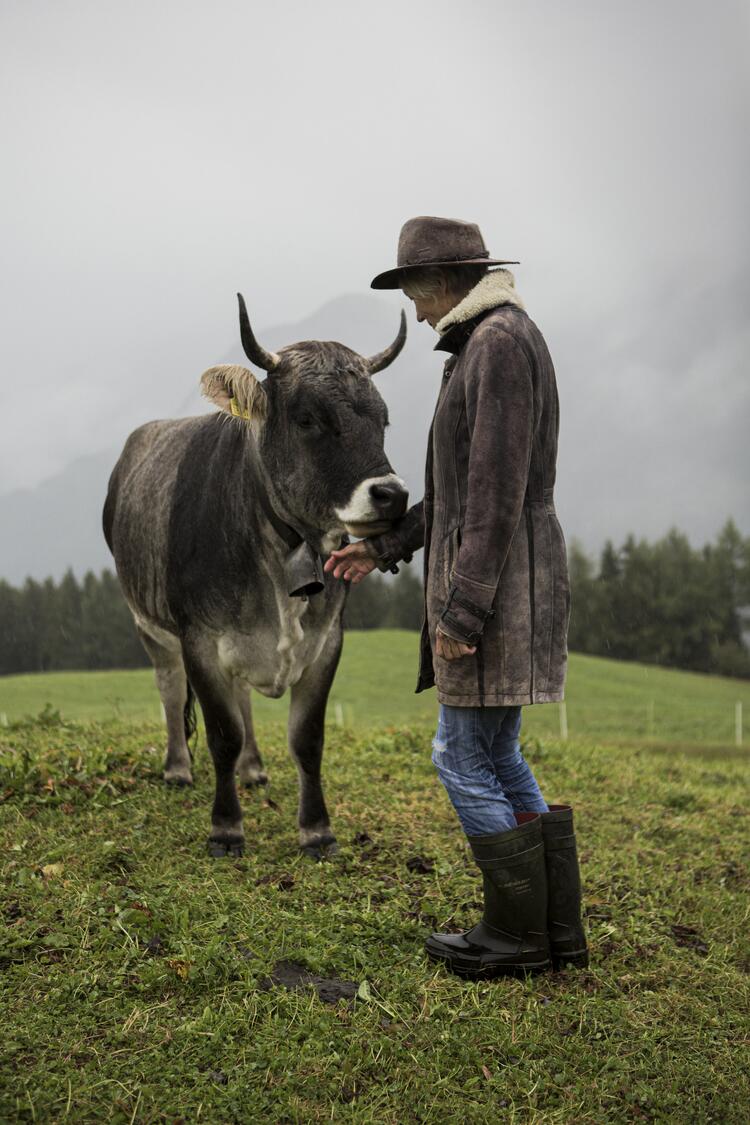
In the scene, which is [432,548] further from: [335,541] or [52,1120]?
[52,1120]

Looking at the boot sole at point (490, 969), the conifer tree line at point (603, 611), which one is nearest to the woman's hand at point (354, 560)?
the boot sole at point (490, 969)

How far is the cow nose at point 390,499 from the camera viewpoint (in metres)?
4.99

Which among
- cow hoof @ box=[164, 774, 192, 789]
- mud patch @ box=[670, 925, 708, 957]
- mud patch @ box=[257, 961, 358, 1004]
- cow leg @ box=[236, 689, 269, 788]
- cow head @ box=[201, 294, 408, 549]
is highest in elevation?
cow head @ box=[201, 294, 408, 549]

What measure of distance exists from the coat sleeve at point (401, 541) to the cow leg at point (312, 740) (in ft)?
4.59

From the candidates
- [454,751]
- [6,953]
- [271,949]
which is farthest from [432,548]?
[6,953]

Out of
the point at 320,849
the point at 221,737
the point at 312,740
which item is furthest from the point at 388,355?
the point at 320,849

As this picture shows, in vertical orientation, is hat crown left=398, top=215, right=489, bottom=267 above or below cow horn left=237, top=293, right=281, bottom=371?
above

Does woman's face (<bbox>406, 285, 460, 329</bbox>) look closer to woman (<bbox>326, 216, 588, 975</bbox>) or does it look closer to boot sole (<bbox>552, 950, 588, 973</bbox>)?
woman (<bbox>326, 216, 588, 975</bbox>)

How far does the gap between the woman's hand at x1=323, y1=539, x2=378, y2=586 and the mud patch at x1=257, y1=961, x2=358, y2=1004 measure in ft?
5.77

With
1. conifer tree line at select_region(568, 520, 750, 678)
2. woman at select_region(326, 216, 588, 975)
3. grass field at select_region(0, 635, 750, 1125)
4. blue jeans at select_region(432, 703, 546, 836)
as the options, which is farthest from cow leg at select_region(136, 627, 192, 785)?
conifer tree line at select_region(568, 520, 750, 678)

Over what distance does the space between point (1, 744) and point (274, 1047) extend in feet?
18.3

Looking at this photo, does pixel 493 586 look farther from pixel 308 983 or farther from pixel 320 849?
pixel 320 849

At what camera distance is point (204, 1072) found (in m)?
3.82

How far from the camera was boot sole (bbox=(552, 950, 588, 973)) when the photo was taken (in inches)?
187
